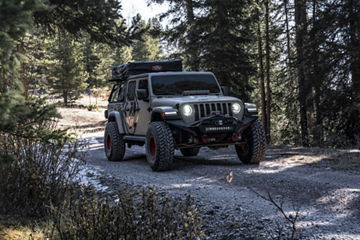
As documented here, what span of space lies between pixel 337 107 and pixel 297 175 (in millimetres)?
8454

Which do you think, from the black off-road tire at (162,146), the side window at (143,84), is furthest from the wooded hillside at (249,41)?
the black off-road tire at (162,146)

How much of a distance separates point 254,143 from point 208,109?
1.29 m

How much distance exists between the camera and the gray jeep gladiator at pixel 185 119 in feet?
24.8

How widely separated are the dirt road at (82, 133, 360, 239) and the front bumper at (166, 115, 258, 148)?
58cm

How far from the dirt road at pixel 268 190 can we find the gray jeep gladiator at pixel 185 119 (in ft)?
1.65

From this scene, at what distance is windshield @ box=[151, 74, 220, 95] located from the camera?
8914mm

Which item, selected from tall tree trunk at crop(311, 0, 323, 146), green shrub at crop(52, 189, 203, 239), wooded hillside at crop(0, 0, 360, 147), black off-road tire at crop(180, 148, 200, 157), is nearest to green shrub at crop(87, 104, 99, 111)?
wooded hillside at crop(0, 0, 360, 147)

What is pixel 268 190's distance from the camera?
567 cm

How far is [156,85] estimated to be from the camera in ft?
29.3

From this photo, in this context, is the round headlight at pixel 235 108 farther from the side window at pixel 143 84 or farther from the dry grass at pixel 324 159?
the side window at pixel 143 84

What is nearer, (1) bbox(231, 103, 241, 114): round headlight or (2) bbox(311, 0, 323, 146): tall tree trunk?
(1) bbox(231, 103, 241, 114): round headlight

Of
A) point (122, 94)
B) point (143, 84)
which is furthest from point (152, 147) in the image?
point (122, 94)

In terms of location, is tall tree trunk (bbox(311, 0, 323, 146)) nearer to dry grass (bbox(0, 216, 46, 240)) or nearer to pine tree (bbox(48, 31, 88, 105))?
dry grass (bbox(0, 216, 46, 240))

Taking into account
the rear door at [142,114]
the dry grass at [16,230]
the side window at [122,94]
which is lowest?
the dry grass at [16,230]
